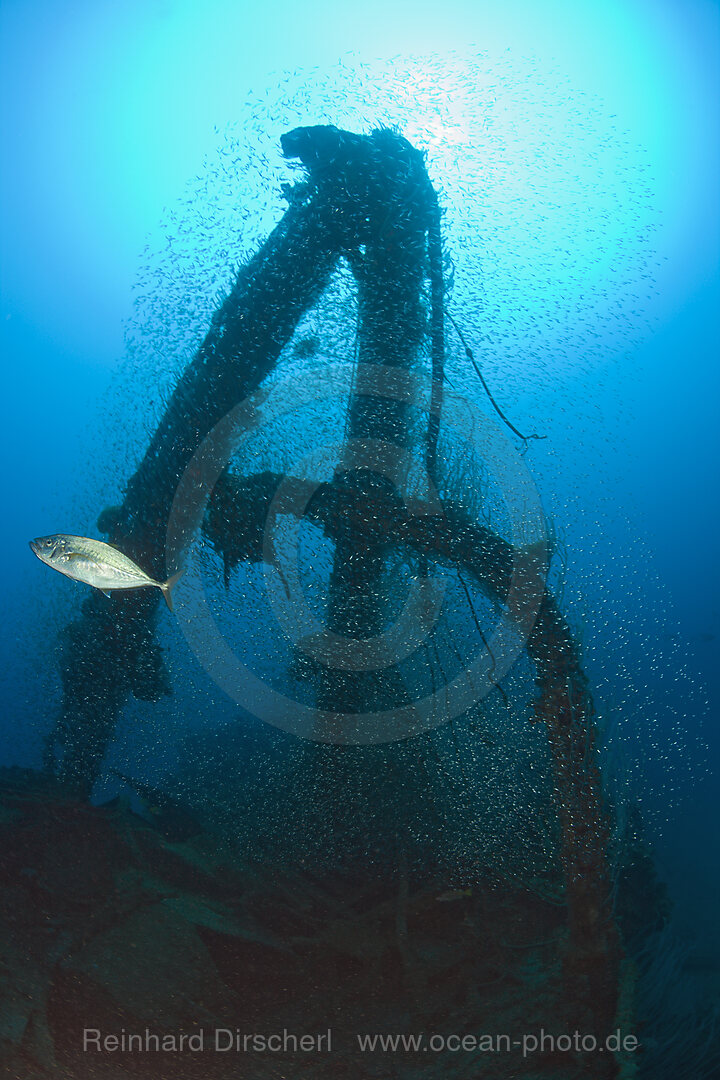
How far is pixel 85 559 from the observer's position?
8.31ft

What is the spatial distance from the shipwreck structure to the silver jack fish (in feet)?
5.13

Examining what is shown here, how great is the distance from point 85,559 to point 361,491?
7.15 ft

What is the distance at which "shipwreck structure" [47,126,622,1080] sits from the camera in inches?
133

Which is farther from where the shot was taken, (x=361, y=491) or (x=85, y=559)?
(x=361, y=491)

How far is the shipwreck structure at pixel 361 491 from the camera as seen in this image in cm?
339

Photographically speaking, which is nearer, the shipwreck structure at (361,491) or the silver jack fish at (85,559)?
the silver jack fish at (85,559)

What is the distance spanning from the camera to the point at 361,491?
3969 millimetres

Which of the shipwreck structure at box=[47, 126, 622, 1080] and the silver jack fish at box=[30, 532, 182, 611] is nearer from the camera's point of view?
the silver jack fish at box=[30, 532, 182, 611]

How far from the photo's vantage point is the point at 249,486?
4.05m

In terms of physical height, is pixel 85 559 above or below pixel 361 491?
below

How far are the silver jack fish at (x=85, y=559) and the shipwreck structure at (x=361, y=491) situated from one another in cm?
156

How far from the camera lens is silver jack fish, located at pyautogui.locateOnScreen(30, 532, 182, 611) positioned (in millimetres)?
2521

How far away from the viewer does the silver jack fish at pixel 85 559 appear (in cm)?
252

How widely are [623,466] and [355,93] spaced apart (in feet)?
103
